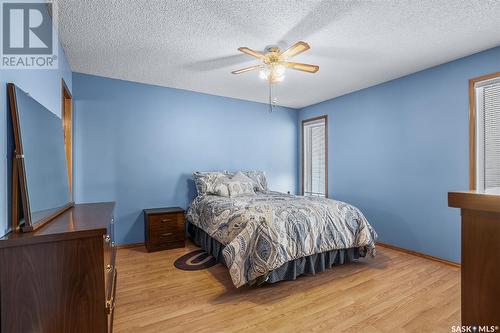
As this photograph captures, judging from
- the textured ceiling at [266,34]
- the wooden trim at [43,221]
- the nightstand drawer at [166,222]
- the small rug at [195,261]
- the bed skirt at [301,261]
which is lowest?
the small rug at [195,261]

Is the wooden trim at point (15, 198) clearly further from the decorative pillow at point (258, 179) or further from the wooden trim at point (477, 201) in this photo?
the decorative pillow at point (258, 179)

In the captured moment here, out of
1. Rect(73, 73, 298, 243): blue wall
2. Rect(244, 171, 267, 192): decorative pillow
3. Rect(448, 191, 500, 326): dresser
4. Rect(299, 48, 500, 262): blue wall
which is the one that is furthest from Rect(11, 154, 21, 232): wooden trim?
Rect(299, 48, 500, 262): blue wall

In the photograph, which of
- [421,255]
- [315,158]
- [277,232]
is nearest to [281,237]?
[277,232]

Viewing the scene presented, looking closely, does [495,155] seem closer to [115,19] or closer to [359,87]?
[359,87]

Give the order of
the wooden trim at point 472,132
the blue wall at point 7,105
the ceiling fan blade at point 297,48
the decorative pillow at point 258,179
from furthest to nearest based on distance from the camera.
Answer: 1. the decorative pillow at point 258,179
2. the wooden trim at point 472,132
3. the ceiling fan blade at point 297,48
4. the blue wall at point 7,105

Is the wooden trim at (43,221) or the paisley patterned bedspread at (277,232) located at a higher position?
the wooden trim at (43,221)

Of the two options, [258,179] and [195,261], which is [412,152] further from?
[195,261]

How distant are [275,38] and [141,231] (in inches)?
128

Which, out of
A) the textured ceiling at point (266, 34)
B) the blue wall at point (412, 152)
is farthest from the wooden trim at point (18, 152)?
the blue wall at point (412, 152)

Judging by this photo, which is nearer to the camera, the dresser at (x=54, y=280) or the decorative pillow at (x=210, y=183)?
the dresser at (x=54, y=280)

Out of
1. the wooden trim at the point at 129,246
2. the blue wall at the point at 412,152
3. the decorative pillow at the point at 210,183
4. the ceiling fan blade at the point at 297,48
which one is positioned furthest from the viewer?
the decorative pillow at the point at 210,183

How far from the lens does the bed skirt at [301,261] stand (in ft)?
7.92

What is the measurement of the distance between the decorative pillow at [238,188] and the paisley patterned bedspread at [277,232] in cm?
56

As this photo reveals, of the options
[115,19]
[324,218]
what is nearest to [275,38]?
[115,19]
